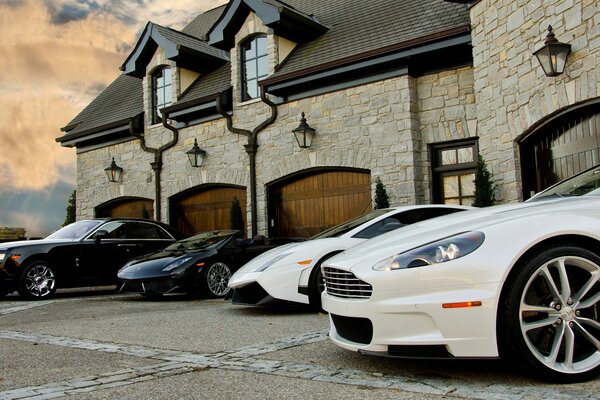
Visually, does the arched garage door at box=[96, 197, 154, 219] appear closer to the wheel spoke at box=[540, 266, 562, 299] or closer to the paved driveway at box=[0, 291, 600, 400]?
the paved driveway at box=[0, 291, 600, 400]

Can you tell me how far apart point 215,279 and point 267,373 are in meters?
6.02

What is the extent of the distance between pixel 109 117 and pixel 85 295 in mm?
9509

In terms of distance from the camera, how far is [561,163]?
9820mm

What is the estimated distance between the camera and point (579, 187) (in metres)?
4.59

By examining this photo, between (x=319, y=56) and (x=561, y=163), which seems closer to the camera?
(x=561, y=163)

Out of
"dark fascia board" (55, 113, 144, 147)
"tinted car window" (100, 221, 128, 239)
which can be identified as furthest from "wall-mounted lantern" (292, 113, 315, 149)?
"dark fascia board" (55, 113, 144, 147)

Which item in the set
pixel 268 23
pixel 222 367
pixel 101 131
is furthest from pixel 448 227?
pixel 101 131

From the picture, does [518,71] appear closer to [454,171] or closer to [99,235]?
[454,171]

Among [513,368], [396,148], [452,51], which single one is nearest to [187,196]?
[396,148]

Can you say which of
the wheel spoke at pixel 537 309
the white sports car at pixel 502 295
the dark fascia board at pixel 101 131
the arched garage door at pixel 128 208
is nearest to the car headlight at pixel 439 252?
the white sports car at pixel 502 295

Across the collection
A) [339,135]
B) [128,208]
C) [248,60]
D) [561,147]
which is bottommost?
[561,147]

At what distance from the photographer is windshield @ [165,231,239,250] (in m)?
10.2

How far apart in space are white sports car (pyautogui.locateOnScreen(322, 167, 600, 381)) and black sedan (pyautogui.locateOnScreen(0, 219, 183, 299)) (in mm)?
8263

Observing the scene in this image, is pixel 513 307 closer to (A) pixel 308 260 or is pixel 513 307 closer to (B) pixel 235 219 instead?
(A) pixel 308 260
